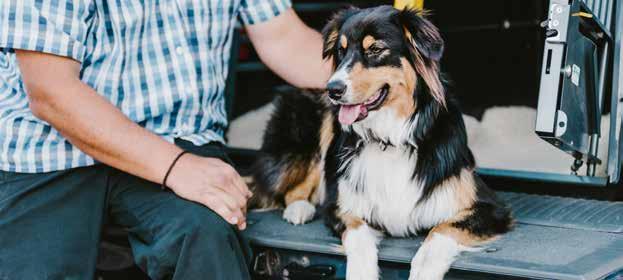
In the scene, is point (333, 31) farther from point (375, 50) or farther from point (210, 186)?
point (210, 186)

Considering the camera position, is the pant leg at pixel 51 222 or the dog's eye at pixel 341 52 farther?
the dog's eye at pixel 341 52

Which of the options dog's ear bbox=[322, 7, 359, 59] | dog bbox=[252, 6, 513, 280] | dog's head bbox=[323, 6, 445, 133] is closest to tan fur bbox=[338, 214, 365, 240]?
dog bbox=[252, 6, 513, 280]

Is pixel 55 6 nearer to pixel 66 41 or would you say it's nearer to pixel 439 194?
pixel 66 41

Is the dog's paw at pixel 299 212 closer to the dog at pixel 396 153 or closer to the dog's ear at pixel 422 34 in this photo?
the dog at pixel 396 153

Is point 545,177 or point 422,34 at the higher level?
point 422,34

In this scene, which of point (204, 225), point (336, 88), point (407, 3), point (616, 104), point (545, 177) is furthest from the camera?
point (545, 177)

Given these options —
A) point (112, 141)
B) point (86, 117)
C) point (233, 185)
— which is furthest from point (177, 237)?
point (86, 117)

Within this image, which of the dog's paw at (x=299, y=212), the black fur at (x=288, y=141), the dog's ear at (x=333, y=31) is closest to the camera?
the dog's ear at (x=333, y=31)

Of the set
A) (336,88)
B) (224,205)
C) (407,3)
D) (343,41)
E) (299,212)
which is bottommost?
(299,212)

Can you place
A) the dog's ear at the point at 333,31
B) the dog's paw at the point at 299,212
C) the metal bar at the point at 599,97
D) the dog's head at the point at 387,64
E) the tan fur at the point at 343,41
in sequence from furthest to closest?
the dog's paw at the point at 299,212 → the metal bar at the point at 599,97 → the dog's ear at the point at 333,31 → the tan fur at the point at 343,41 → the dog's head at the point at 387,64

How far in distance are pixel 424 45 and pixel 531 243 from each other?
0.72 m

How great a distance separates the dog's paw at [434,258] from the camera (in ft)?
7.59

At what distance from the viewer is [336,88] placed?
94.5 inches

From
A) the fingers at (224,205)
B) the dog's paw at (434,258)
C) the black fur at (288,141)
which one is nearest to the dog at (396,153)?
the dog's paw at (434,258)
